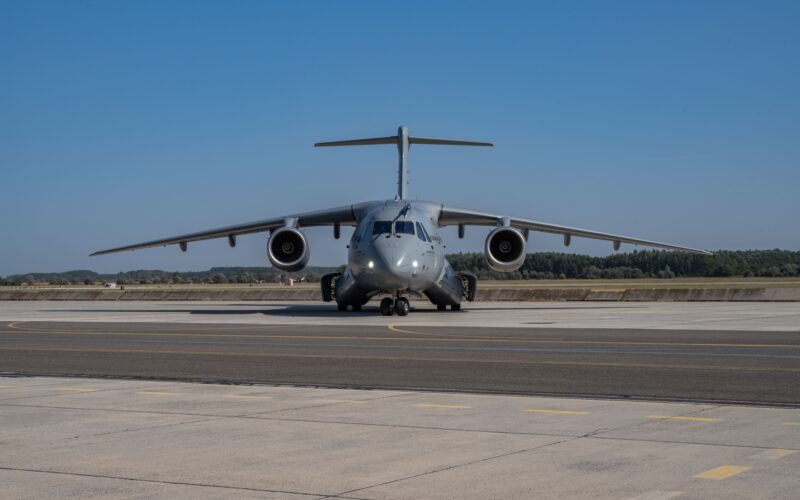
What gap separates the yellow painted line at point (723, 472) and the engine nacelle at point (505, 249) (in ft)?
86.3

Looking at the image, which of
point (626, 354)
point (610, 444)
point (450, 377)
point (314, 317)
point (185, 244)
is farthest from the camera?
point (185, 244)

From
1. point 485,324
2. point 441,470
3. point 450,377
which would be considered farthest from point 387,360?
point 485,324

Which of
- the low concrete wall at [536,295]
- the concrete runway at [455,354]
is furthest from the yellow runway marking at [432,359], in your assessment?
the low concrete wall at [536,295]

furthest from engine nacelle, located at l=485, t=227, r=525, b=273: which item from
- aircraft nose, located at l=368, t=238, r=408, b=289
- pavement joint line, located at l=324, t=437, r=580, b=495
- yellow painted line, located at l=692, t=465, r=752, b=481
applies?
yellow painted line, located at l=692, t=465, r=752, b=481

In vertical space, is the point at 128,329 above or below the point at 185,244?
below

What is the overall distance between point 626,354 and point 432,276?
15025 mm

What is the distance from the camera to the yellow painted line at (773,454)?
7234mm

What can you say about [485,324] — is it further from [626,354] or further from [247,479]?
[247,479]

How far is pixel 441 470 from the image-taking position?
22.8ft

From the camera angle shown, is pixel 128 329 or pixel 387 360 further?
pixel 128 329

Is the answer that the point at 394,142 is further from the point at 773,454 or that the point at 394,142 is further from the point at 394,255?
the point at 773,454

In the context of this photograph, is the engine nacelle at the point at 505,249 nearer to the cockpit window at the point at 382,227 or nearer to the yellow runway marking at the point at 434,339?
the cockpit window at the point at 382,227

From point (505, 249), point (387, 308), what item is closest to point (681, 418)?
point (387, 308)

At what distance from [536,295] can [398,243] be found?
2138 cm
